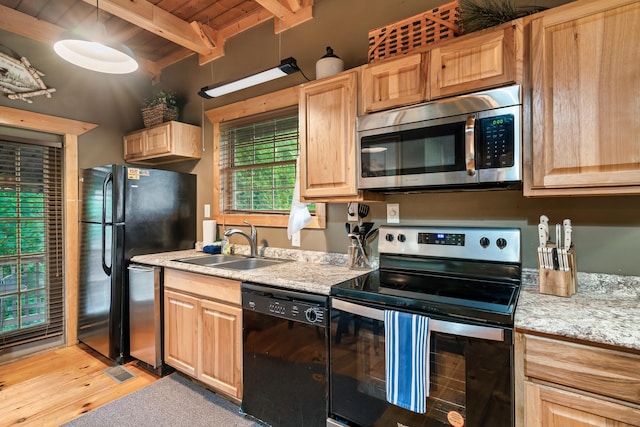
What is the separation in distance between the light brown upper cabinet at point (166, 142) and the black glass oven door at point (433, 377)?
232 cm

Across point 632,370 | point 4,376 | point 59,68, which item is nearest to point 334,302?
point 632,370

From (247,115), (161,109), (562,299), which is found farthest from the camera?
(161,109)

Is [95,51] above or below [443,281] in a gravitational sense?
above

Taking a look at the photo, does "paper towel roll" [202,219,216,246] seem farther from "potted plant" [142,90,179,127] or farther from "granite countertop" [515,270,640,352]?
"granite countertop" [515,270,640,352]

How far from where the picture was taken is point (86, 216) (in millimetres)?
3004

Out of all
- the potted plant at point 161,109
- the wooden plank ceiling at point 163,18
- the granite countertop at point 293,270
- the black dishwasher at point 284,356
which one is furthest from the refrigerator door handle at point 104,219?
the black dishwasher at point 284,356

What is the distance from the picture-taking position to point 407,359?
1.31 m

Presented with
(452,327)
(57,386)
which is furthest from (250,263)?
(452,327)

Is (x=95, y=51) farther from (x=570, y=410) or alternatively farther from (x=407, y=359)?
(x=570, y=410)

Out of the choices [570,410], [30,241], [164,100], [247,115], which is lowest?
[570,410]

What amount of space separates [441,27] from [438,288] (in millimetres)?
1279

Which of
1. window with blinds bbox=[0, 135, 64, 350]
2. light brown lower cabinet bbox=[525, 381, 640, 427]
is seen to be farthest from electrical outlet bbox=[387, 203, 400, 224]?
window with blinds bbox=[0, 135, 64, 350]

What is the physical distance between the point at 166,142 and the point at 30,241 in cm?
147

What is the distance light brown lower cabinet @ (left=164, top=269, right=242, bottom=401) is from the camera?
204 cm
